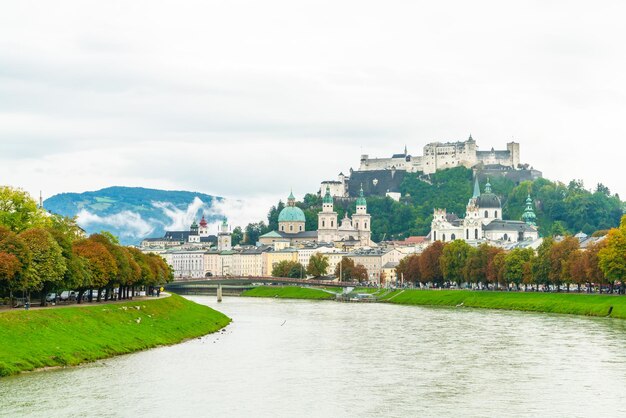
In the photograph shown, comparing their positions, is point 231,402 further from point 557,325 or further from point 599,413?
point 557,325

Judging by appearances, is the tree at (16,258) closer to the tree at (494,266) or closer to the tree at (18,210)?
the tree at (18,210)

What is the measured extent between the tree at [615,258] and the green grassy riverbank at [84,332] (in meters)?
32.7

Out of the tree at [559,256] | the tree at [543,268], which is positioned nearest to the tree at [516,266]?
the tree at [543,268]

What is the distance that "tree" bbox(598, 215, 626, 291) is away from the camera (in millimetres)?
92250

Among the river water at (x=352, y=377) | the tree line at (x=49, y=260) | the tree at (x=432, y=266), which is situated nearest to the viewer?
the river water at (x=352, y=377)

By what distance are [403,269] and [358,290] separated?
9642mm

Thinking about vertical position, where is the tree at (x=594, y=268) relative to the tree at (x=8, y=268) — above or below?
above

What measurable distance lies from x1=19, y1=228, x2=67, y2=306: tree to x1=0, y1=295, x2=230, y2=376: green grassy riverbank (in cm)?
197

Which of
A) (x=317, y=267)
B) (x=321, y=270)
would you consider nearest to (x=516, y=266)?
(x=321, y=270)

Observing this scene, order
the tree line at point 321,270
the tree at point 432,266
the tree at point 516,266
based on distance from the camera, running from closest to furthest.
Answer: the tree at point 516,266 → the tree at point 432,266 → the tree line at point 321,270

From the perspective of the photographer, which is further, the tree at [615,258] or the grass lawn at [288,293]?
the grass lawn at [288,293]

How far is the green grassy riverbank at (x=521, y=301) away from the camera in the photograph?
89812 millimetres

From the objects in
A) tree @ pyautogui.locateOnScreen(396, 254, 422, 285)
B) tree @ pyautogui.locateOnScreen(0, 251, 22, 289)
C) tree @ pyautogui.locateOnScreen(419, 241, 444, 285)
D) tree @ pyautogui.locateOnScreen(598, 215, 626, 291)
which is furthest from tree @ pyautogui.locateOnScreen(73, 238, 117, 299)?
tree @ pyautogui.locateOnScreen(396, 254, 422, 285)

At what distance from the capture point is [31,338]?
50.9 m
